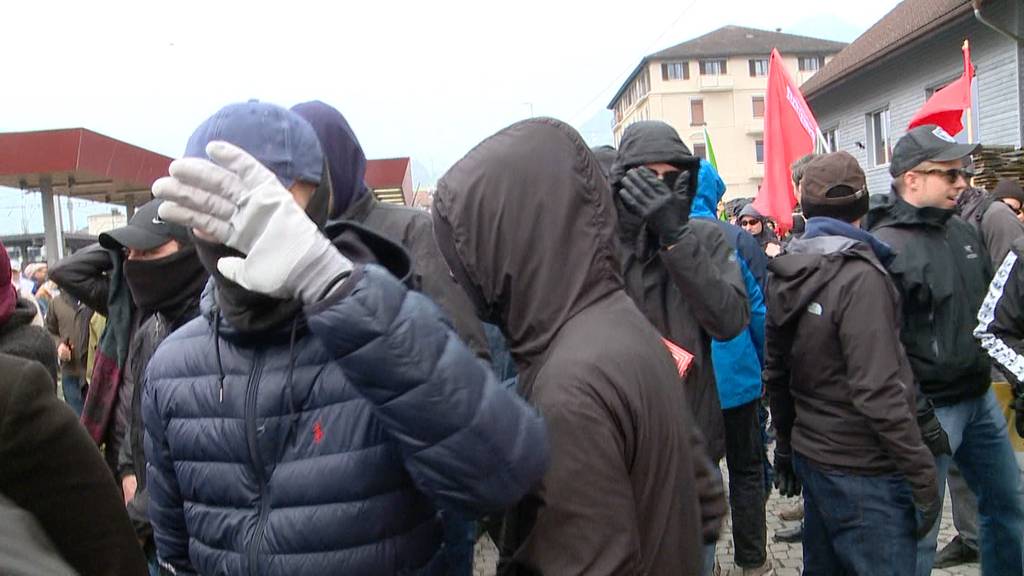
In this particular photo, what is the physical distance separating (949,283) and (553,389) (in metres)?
2.78

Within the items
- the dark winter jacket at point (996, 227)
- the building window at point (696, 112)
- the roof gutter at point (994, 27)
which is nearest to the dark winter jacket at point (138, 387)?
the dark winter jacket at point (996, 227)

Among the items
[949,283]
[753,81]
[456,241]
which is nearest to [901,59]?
[949,283]

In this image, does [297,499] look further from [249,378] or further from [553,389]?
[553,389]

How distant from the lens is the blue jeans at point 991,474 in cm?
372

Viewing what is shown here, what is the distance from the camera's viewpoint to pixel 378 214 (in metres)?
3.13

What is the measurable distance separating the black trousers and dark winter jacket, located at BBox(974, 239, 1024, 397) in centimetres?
108

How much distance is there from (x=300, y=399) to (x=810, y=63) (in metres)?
86.6

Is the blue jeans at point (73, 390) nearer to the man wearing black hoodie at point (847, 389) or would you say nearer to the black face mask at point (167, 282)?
the black face mask at point (167, 282)

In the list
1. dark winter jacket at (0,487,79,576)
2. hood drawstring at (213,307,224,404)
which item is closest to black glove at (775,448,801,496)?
hood drawstring at (213,307,224,404)

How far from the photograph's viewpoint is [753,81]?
7762cm

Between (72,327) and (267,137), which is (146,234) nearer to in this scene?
(267,137)

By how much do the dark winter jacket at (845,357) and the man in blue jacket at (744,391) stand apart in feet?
1.34

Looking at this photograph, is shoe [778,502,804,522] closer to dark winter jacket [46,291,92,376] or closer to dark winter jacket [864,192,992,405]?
dark winter jacket [864,192,992,405]

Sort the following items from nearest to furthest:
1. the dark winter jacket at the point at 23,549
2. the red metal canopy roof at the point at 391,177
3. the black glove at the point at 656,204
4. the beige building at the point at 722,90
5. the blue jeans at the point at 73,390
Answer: the dark winter jacket at the point at 23,549, the black glove at the point at 656,204, the blue jeans at the point at 73,390, the red metal canopy roof at the point at 391,177, the beige building at the point at 722,90
